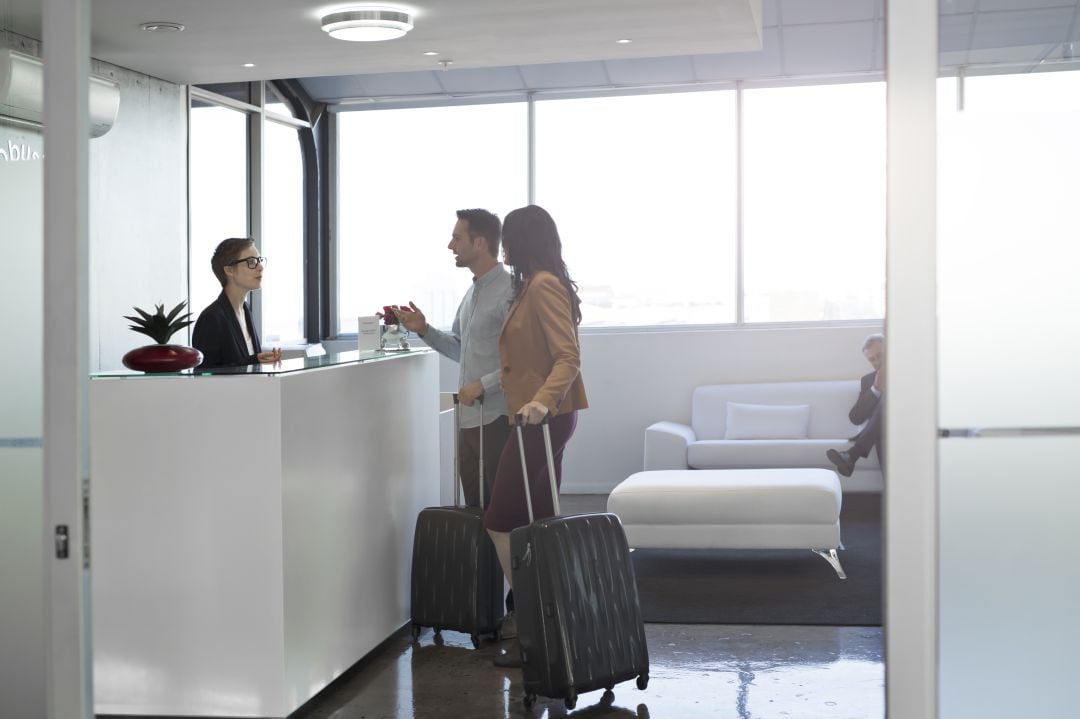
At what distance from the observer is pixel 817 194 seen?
8.30 meters

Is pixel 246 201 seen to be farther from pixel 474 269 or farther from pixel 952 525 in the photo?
pixel 952 525

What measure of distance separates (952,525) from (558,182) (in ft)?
22.9

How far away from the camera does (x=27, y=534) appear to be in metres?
2.14

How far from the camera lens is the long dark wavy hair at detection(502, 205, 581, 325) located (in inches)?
155

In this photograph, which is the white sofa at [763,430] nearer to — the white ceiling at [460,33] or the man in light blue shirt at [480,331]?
the white ceiling at [460,33]

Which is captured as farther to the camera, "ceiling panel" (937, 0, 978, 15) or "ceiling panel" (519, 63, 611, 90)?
"ceiling panel" (519, 63, 611, 90)

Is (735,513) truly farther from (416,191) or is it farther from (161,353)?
(416,191)

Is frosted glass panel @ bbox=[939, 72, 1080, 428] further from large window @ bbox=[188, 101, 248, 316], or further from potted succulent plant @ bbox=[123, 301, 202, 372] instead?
large window @ bbox=[188, 101, 248, 316]

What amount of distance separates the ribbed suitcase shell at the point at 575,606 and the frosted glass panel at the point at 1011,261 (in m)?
1.88

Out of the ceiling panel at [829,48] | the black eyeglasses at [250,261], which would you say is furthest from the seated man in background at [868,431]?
the black eyeglasses at [250,261]

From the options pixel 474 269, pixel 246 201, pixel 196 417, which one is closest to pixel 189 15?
pixel 474 269

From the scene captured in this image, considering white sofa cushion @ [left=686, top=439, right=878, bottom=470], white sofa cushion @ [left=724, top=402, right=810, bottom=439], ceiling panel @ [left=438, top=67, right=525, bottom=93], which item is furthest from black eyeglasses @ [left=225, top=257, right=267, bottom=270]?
ceiling panel @ [left=438, top=67, right=525, bottom=93]

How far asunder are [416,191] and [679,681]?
5.67 metres

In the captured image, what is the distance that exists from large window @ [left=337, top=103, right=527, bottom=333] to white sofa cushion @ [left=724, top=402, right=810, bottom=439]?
92.7 inches
